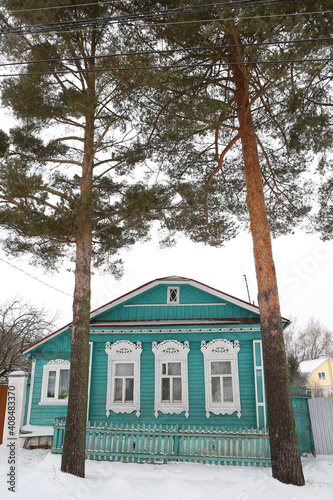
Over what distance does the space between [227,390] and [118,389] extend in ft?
12.0

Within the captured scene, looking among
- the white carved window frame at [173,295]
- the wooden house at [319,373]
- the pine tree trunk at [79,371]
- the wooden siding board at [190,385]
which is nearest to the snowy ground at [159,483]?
the pine tree trunk at [79,371]

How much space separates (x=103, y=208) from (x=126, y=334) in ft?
14.5

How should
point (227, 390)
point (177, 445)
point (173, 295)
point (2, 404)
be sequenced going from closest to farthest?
point (177, 445) < point (2, 404) < point (227, 390) < point (173, 295)

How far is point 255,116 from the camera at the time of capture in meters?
11.4

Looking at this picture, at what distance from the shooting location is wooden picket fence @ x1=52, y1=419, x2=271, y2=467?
9547 mm

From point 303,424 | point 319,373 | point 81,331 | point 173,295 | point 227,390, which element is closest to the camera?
point 81,331

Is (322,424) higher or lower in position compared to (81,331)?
lower

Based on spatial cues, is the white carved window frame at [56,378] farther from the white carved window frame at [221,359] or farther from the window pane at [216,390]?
the window pane at [216,390]

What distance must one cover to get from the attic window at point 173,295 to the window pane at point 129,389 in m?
3.00

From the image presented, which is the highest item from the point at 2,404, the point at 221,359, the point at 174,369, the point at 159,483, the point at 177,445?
the point at 221,359

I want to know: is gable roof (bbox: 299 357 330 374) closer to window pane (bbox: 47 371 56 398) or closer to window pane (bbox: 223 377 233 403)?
window pane (bbox: 223 377 233 403)

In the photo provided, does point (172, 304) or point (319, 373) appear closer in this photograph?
point (172, 304)

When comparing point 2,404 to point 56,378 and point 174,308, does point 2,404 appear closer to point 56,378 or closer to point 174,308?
point 56,378

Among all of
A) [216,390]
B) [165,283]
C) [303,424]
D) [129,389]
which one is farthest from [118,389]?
[303,424]
